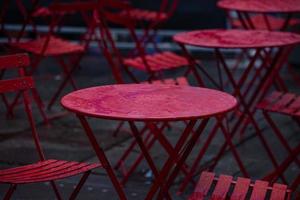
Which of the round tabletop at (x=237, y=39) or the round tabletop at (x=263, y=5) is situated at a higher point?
the round tabletop at (x=237, y=39)

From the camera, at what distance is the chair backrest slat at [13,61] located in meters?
3.78

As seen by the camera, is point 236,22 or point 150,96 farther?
point 236,22

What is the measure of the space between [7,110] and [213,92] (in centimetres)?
331

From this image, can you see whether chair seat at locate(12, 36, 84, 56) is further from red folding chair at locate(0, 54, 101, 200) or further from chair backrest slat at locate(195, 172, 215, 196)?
chair backrest slat at locate(195, 172, 215, 196)

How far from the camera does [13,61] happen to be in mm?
3855

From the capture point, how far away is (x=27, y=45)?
623 centimetres

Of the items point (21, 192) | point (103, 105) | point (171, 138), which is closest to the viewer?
point (103, 105)

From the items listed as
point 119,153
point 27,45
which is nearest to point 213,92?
point 119,153

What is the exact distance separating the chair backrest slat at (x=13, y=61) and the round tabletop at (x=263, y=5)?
6.74 feet

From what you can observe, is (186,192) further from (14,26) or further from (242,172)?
(14,26)

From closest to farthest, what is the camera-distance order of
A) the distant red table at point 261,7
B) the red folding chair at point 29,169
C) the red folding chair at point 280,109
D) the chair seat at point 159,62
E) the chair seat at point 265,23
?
the red folding chair at point 29,169 < the red folding chair at point 280,109 < the distant red table at point 261,7 < the chair seat at point 159,62 < the chair seat at point 265,23

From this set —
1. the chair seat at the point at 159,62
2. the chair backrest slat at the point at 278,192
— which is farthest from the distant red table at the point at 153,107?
the chair seat at the point at 159,62

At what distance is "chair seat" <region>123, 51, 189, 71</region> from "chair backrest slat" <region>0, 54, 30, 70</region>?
1734mm

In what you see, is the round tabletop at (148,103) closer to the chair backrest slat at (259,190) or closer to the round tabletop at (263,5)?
the chair backrest slat at (259,190)
